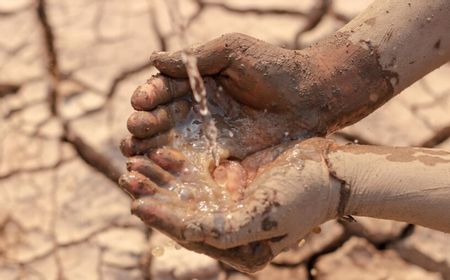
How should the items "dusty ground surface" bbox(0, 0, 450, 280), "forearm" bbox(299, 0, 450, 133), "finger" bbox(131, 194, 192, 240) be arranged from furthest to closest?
"dusty ground surface" bbox(0, 0, 450, 280) → "forearm" bbox(299, 0, 450, 133) → "finger" bbox(131, 194, 192, 240)

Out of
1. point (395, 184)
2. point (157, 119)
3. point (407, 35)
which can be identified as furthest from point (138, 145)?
point (407, 35)

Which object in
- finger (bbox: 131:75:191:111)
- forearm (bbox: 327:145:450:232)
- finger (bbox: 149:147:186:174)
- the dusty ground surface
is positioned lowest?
the dusty ground surface

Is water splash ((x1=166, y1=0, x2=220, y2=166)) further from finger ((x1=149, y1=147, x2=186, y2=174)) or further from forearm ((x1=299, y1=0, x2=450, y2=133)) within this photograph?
forearm ((x1=299, y1=0, x2=450, y2=133))

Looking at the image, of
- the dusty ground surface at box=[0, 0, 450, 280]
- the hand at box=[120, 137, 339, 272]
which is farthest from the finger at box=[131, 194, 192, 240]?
the dusty ground surface at box=[0, 0, 450, 280]

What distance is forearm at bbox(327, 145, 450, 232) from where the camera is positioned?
5.21ft

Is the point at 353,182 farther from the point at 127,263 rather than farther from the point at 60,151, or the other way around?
the point at 60,151

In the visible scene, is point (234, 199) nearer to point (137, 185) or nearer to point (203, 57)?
point (137, 185)

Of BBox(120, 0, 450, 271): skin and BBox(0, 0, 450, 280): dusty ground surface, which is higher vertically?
BBox(120, 0, 450, 271): skin

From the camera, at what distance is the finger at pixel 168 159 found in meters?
1.56

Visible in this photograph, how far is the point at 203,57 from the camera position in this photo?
164cm

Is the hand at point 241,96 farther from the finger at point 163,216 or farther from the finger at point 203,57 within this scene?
the finger at point 163,216

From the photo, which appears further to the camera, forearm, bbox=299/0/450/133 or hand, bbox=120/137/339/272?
forearm, bbox=299/0/450/133

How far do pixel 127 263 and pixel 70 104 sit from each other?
57 centimetres

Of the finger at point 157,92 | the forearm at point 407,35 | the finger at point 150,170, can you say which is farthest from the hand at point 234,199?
A: the forearm at point 407,35
